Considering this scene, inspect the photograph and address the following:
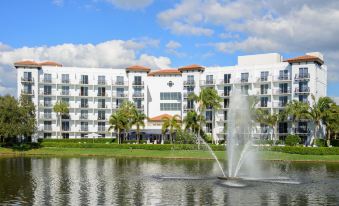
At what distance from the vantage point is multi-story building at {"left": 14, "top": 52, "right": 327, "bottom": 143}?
102 meters

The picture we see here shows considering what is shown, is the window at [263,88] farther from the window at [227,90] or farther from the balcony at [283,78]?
the window at [227,90]

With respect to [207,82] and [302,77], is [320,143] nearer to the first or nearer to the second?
[302,77]

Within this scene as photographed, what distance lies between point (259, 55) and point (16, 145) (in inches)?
2261

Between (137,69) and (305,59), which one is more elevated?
(137,69)

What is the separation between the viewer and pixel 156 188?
38281mm

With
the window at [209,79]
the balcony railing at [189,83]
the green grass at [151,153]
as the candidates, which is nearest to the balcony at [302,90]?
the window at [209,79]

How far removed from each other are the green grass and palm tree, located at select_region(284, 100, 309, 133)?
14.7 metres

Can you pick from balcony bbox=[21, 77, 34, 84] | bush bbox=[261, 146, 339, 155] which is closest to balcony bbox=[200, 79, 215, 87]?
bush bbox=[261, 146, 339, 155]

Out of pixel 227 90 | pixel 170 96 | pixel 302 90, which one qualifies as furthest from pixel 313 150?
pixel 170 96

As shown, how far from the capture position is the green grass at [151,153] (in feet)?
234

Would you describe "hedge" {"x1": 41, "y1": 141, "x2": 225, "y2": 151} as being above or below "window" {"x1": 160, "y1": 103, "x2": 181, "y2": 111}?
below

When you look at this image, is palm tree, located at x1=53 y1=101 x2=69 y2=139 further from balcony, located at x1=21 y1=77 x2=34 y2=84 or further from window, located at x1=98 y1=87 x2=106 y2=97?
window, located at x1=98 y1=87 x2=106 y2=97

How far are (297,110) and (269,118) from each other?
7.16 meters

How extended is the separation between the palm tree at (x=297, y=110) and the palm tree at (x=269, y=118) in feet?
8.33
